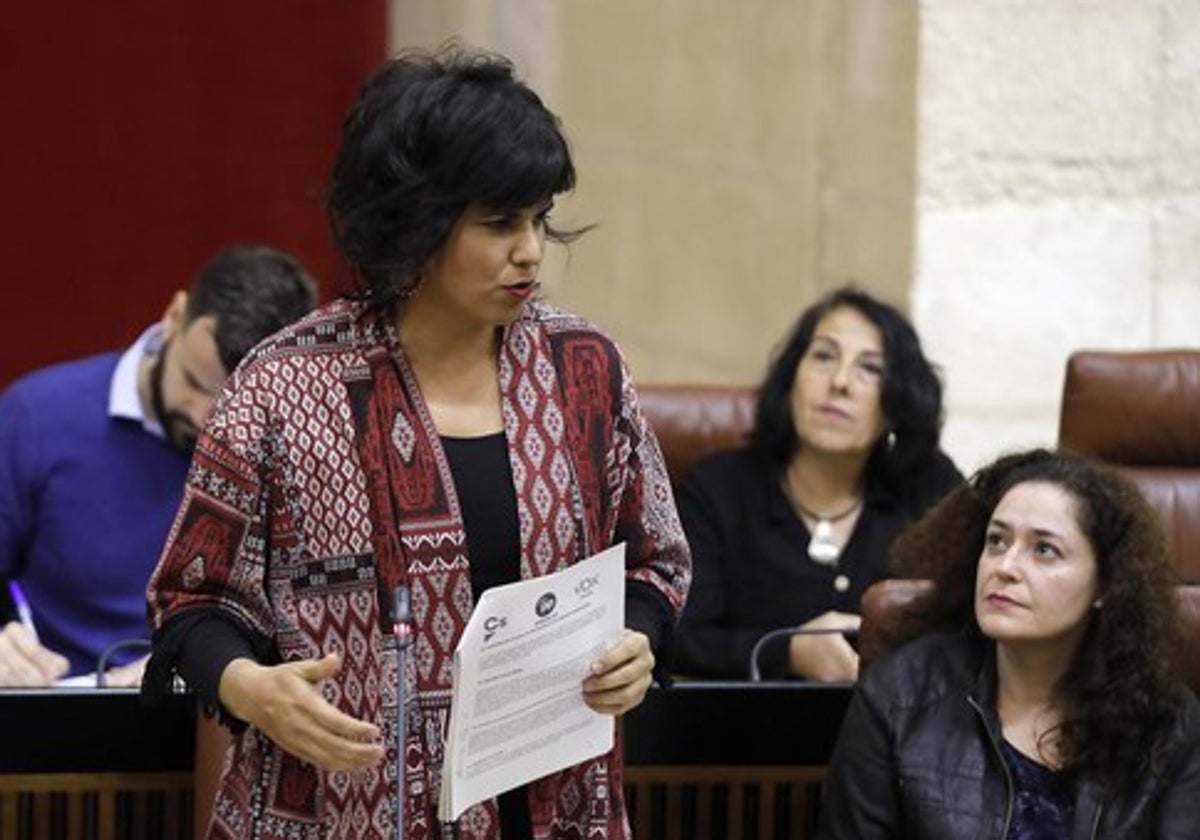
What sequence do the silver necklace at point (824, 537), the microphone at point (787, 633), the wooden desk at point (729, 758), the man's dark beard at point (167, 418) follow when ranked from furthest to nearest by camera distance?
the silver necklace at point (824, 537), the man's dark beard at point (167, 418), the microphone at point (787, 633), the wooden desk at point (729, 758)

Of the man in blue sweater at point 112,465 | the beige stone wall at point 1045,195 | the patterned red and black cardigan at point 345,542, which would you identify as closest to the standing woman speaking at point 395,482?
the patterned red and black cardigan at point 345,542

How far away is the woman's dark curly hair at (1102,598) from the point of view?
10.8ft

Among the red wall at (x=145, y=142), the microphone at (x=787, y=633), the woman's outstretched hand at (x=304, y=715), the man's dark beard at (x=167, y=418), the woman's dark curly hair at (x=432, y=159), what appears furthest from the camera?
the red wall at (x=145, y=142)

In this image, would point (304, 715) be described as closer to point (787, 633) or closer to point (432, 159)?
point (432, 159)

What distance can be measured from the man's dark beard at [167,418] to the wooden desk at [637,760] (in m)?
0.90

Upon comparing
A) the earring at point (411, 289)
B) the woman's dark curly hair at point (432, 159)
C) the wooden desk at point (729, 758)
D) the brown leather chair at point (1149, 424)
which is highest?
the woman's dark curly hair at point (432, 159)

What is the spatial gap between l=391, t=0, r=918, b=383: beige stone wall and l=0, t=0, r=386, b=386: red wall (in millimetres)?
231

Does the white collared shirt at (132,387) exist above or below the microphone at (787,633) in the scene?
above

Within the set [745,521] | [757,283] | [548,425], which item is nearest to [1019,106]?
[757,283]

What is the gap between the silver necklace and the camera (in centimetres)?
441

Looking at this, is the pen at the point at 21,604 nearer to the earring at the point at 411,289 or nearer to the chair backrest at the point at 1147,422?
the earring at the point at 411,289

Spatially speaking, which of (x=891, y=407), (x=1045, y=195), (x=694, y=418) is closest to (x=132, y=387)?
(x=694, y=418)

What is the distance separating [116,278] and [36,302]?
160 mm

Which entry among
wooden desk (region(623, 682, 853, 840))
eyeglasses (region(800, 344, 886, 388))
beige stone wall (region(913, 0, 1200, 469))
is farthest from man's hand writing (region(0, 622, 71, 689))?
beige stone wall (region(913, 0, 1200, 469))
